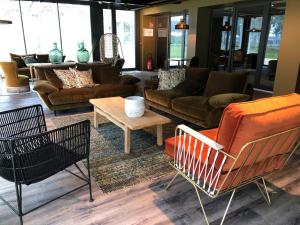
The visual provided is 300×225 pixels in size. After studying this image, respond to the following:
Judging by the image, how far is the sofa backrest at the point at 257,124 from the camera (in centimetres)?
149

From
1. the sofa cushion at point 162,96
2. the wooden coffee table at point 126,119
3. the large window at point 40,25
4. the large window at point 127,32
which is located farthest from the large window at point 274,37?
the large window at point 40,25

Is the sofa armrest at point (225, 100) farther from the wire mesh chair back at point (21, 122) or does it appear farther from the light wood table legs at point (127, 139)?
the wire mesh chair back at point (21, 122)

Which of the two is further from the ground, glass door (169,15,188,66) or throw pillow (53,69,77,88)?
glass door (169,15,188,66)

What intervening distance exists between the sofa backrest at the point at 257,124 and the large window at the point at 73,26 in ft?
28.8

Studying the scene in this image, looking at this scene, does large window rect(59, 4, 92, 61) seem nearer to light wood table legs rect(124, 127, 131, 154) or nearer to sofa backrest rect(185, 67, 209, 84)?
sofa backrest rect(185, 67, 209, 84)

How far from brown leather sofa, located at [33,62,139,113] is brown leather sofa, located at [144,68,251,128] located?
23.8 inches

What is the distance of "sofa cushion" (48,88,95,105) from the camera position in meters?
4.25

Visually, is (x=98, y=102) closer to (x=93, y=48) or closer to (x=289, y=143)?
(x=289, y=143)

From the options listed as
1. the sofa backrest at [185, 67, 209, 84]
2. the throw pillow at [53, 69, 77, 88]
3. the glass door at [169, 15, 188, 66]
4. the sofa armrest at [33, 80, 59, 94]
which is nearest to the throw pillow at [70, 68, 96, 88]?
the throw pillow at [53, 69, 77, 88]

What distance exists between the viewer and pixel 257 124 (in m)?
1.50

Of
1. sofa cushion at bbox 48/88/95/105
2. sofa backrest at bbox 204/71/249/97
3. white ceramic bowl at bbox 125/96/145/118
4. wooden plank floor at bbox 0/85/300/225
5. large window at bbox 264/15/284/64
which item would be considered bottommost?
wooden plank floor at bbox 0/85/300/225

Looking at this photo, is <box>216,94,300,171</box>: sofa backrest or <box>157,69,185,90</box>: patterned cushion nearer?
<box>216,94,300,171</box>: sofa backrest

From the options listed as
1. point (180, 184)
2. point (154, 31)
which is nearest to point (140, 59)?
point (154, 31)

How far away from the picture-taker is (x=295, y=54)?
5402 millimetres
